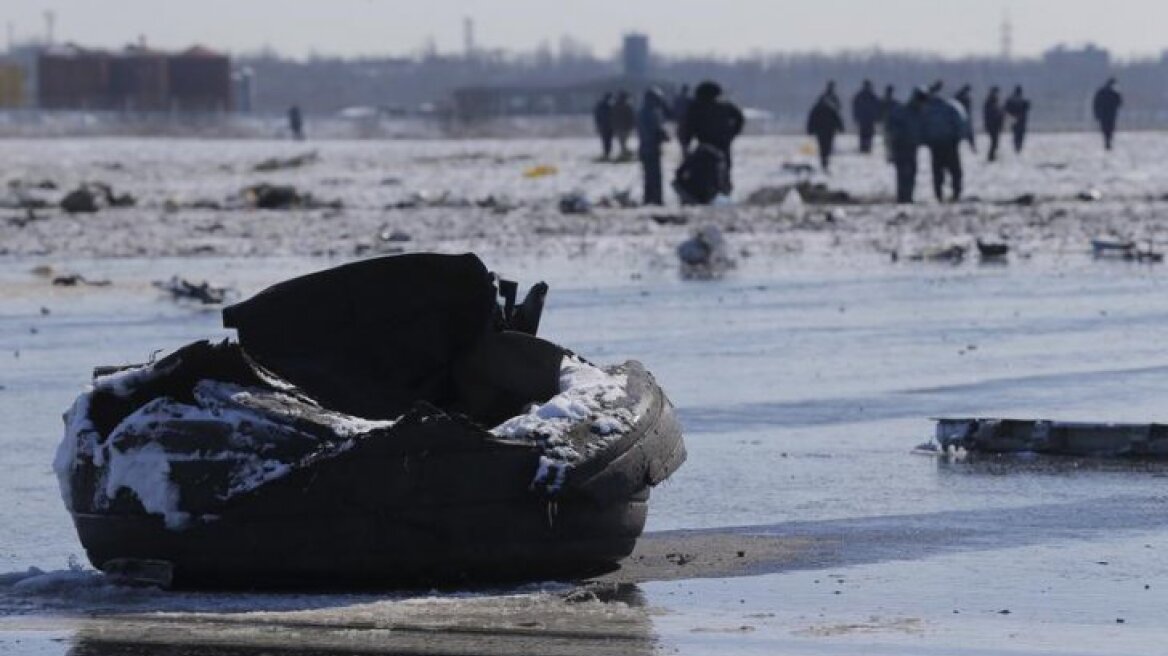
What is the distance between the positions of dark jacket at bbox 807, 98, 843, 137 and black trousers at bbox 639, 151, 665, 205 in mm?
12849

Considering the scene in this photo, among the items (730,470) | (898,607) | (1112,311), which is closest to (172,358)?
(898,607)

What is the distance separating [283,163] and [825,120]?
15354 millimetres

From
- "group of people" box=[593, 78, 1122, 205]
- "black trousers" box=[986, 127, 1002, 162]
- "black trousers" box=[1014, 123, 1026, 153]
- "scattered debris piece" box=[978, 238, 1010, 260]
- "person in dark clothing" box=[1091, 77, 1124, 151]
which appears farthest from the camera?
"black trousers" box=[1014, 123, 1026, 153]

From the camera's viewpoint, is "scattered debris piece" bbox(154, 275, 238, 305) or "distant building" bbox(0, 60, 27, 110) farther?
"distant building" bbox(0, 60, 27, 110)

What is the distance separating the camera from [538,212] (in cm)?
3384

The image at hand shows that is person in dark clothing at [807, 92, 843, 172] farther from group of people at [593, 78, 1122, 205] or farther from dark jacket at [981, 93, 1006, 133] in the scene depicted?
group of people at [593, 78, 1122, 205]

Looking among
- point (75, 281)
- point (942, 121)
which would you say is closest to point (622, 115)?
point (942, 121)

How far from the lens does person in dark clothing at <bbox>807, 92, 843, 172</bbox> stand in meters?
47.8

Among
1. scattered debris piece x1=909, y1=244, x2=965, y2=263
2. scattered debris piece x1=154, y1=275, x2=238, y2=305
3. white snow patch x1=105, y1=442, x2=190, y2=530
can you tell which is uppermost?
white snow patch x1=105, y1=442, x2=190, y2=530

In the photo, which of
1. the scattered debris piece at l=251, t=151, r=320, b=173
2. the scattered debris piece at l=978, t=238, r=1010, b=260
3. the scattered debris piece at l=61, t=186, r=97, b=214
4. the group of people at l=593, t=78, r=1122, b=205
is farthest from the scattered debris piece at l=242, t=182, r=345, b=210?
the scattered debris piece at l=251, t=151, r=320, b=173

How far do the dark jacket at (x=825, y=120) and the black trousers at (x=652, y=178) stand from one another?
12849mm

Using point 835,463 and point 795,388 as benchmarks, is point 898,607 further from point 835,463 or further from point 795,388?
point 795,388

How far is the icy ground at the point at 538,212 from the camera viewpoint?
90.8 feet

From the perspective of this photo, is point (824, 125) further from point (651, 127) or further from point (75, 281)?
point (75, 281)
